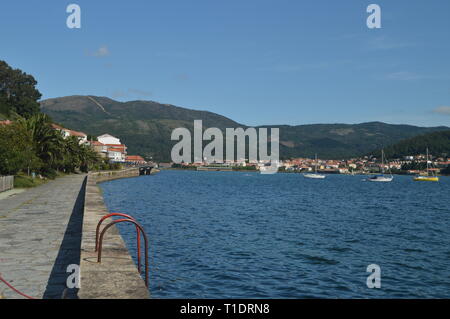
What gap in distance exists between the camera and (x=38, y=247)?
1387cm

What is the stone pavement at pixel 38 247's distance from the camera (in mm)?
9859

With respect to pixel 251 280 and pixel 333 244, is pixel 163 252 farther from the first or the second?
pixel 333 244

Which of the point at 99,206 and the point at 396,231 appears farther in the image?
the point at 396,231

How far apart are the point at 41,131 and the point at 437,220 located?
147ft

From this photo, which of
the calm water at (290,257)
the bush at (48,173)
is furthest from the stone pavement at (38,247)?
the bush at (48,173)

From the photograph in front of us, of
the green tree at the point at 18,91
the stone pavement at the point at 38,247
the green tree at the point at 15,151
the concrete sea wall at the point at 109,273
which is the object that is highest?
the green tree at the point at 18,91

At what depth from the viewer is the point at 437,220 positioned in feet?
124

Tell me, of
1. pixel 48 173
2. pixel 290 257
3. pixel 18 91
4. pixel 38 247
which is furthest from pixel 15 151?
pixel 18 91

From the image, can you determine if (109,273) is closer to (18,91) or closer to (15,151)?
(15,151)

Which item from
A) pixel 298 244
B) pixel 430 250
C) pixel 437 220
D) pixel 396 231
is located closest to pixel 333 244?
pixel 298 244

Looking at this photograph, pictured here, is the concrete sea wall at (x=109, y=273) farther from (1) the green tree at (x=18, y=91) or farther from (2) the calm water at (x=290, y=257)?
(1) the green tree at (x=18, y=91)

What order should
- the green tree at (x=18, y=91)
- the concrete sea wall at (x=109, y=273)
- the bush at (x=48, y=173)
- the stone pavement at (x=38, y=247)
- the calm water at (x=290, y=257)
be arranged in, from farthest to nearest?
1. the green tree at (x=18, y=91)
2. the bush at (x=48, y=173)
3. the calm water at (x=290, y=257)
4. the stone pavement at (x=38, y=247)
5. the concrete sea wall at (x=109, y=273)

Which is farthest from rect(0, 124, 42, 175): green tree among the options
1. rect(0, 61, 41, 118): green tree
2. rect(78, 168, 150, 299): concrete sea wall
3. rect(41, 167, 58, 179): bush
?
rect(0, 61, 41, 118): green tree

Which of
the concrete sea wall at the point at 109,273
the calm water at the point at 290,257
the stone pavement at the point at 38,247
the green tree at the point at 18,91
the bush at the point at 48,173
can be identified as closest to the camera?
the concrete sea wall at the point at 109,273
